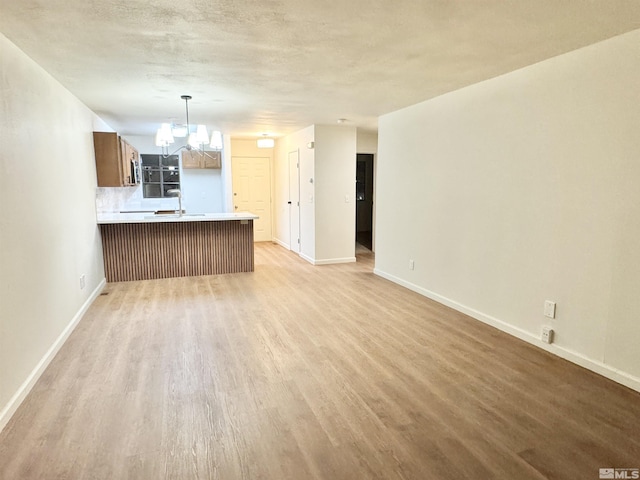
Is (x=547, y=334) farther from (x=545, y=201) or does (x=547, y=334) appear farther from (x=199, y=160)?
(x=199, y=160)

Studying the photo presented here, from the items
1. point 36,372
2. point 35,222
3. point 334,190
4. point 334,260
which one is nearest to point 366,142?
point 334,190

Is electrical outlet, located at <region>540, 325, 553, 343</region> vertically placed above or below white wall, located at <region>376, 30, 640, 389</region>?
below

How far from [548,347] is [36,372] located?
386cm

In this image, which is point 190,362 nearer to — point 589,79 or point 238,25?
point 238,25

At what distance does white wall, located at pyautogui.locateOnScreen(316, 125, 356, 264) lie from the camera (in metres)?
6.31

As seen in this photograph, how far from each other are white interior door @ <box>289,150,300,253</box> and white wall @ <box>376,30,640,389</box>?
299 centimetres

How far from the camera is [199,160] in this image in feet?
27.5

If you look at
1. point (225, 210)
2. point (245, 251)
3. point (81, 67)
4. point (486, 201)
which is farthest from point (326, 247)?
point (81, 67)

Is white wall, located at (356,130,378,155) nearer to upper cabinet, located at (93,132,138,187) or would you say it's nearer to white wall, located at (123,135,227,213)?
white wall, located at (123,135,227,213)

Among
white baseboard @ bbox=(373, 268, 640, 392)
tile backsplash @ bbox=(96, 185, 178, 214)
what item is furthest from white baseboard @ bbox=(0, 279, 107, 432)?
white baseboard @ bbox=(373, 268, 640, 392)

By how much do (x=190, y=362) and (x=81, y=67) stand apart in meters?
2.58

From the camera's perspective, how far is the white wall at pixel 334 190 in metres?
6.31

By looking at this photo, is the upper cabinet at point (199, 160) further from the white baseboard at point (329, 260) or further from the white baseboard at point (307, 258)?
the white baseboard at point (329, 260)

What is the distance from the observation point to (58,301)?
3275mm
